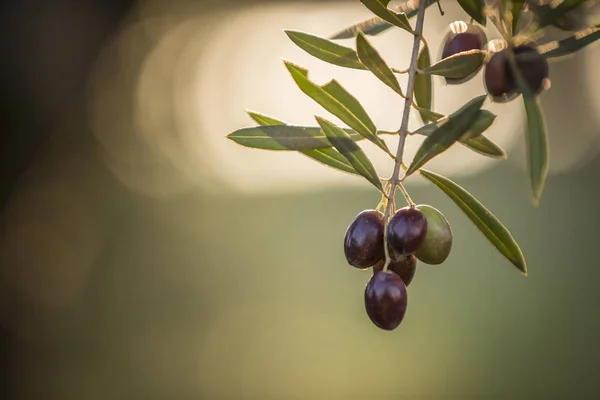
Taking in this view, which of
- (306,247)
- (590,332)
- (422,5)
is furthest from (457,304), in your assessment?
(422,5)

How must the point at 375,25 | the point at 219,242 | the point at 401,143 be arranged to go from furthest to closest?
1. the point at 219,242
2. the point at 375,25
3. the point at 401,143

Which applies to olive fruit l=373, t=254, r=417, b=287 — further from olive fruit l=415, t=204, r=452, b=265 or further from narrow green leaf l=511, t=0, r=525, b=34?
narrow green leaf l=511, t=0, r=525, b=34

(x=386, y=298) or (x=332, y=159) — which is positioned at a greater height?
(x=332, y=159)

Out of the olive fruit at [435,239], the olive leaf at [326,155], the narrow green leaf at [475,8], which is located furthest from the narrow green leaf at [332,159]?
the narrow green leaf at [475,8]

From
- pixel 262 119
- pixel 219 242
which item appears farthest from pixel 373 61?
pixel 219 242

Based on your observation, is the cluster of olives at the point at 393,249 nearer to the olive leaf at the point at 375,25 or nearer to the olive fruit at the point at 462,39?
the olive fruit at the point at 462,39

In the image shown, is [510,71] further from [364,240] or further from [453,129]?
[364,240]

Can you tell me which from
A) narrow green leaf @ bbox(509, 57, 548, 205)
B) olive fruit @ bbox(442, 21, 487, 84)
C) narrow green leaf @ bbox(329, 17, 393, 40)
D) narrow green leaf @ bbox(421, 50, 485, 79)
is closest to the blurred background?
narrow green leaf @ bbox(329, 17, 393, 40)
